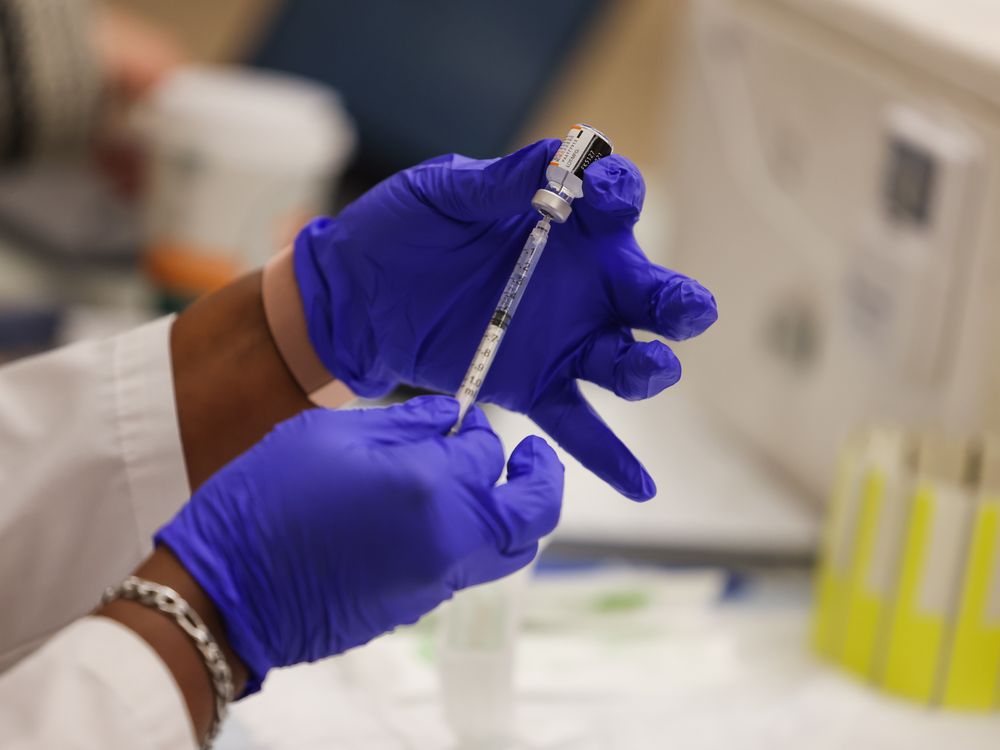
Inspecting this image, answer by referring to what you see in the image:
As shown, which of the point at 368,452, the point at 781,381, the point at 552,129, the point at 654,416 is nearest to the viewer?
the point at 368,452

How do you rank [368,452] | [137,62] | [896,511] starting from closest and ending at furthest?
[368,452] → [896,511] → [137,62]

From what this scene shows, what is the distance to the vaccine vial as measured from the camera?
75cm

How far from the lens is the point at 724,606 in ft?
3.89

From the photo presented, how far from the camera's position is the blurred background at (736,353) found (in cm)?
99

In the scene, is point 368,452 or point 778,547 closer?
point 368,452

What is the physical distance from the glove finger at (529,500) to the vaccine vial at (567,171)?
16cm

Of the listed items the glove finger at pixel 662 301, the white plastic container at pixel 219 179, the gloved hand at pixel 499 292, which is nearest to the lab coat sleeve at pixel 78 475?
the gloved hand at pixel 499 292

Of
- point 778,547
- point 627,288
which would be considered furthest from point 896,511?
point 627,288

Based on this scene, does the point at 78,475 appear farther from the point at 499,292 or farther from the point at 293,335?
the point at 499,292

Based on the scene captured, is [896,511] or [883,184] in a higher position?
[883,184]

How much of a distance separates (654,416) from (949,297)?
1.71 feet

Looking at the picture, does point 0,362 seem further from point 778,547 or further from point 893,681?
point 893,681

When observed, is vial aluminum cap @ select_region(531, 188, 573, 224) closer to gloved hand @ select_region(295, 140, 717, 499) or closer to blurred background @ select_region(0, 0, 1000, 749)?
gloved hand @ select_region(295, 140, 717, 499)

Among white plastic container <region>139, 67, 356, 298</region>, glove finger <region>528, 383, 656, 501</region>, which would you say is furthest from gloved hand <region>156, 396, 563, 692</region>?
white plastic container <region>139, 67, 356, 298</region>
